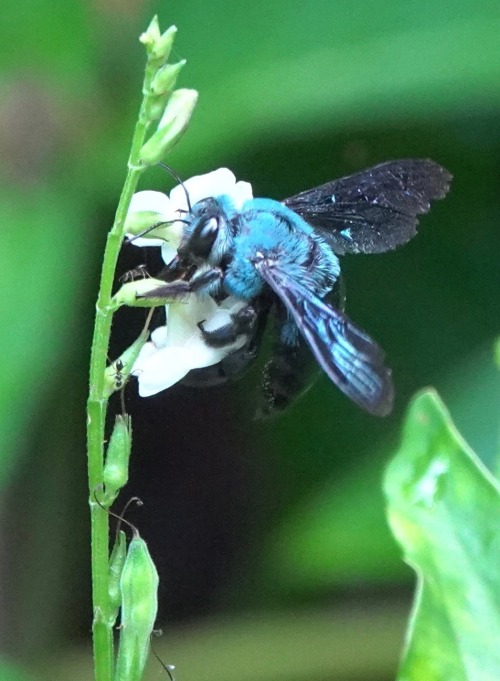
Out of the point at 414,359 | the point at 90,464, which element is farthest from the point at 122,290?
the point at 414,359

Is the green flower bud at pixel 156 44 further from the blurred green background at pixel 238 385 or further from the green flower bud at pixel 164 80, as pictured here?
the blurred green background at pixel 238 385

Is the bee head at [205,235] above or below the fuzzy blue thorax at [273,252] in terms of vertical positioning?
above

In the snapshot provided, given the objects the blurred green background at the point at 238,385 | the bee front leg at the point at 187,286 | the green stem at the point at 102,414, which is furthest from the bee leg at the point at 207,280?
the blurred green background at the point at 238,385

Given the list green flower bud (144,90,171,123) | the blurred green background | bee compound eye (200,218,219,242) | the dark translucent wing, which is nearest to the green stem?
green flower bud (144,90,171,123)

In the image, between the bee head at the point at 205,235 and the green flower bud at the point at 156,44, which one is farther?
the bee head at the point at 205,235

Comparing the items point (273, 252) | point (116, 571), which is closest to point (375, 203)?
point (273, 252)

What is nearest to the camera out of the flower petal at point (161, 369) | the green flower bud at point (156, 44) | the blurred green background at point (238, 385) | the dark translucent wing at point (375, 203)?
the green flower bud at point (156, 44)

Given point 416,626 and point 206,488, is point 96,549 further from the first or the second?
point 206,488
